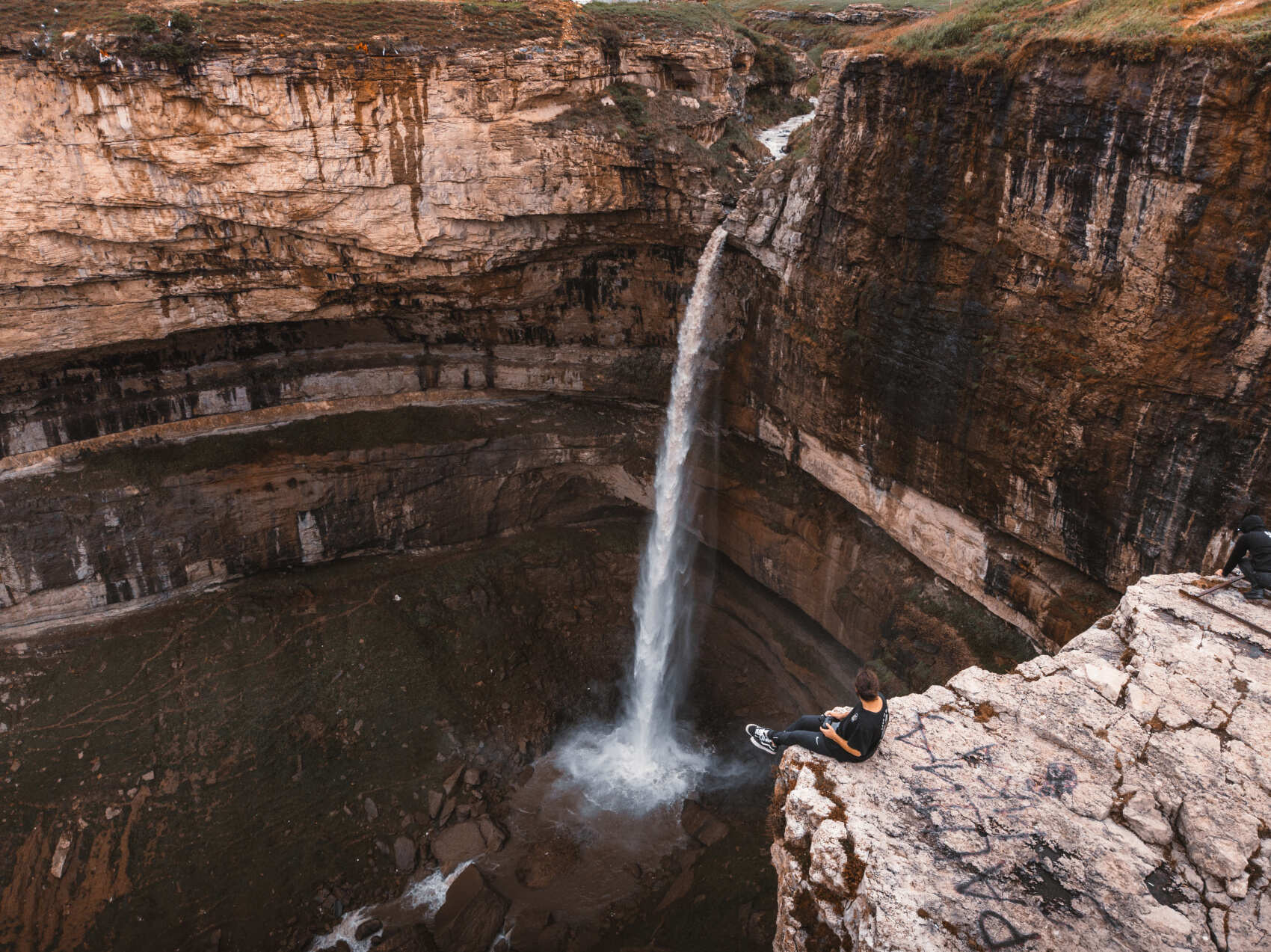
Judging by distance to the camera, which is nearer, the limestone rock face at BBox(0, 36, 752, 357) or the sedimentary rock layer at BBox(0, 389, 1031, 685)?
the limestone rock face at BBox(0, 36, 752, 357)

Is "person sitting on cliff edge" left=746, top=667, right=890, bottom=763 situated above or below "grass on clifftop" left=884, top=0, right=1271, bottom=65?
below

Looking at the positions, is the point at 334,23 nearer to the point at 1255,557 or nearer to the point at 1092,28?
the point at 1092,28

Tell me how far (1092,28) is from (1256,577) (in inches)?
317

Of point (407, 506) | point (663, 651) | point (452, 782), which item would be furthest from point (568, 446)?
point (452, 782)

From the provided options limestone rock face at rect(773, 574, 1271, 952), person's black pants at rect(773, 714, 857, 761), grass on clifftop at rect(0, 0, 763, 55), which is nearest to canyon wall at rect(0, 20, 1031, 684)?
grass on clifftop at rect(0, 0, 763, 55)

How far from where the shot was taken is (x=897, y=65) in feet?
44.2

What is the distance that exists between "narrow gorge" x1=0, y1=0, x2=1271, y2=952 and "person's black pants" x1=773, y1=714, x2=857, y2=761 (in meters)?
0.27

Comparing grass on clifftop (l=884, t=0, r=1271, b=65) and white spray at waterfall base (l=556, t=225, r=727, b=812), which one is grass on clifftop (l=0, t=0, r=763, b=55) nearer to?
white spray at waterfall base (l=556, t=225, r=727, b=812)

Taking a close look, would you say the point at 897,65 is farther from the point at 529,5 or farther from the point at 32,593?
the point at 32,593

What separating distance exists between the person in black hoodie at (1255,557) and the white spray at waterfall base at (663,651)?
1286cm

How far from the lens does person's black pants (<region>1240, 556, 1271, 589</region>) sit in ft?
26.9

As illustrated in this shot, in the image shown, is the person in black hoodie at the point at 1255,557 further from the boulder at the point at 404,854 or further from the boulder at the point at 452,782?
the boulder at the point at 404,854

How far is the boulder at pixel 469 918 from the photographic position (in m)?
15.2

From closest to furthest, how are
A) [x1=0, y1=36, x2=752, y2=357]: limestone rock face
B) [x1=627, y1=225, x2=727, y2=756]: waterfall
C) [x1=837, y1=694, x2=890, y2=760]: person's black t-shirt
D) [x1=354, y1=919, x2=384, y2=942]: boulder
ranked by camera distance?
[x1=837, y1=694, x2=890, y2=760]: person's black t-shirt → [x1=354, y1=919, x2=384, y2=942]: boulder → [x1=0, y1=36, x2=752, y2=357]: limestone rock face → [x1=627, y1=225, x2=727, y2=756]: waterfall
